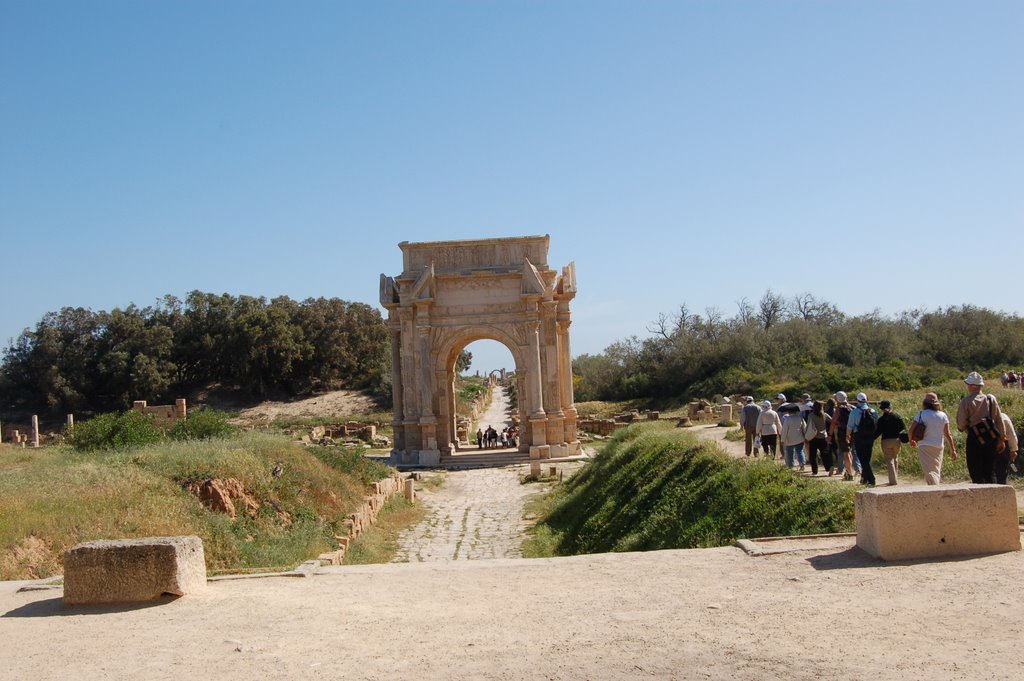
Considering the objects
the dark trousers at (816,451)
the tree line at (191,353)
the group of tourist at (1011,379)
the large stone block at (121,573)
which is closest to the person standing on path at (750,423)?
the dark trousers at (816,451)

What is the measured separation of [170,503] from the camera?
12.9 m

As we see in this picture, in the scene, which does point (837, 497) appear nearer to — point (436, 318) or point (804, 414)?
point (804, 414)

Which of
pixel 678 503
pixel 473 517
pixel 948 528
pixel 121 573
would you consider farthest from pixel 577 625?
pixel 473 517

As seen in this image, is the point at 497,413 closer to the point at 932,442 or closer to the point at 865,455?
the point at 865,455

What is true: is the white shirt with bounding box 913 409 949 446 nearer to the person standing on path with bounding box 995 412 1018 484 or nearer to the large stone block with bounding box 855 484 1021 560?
the person standing on path with bounding box 995 412 1018 484

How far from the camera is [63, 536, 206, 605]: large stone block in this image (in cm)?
765

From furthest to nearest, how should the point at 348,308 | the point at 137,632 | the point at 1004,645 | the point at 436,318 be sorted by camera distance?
1. the point at 348,308
2. the point at 436,318
3. the point at 137,632
4. the point at 1004,645

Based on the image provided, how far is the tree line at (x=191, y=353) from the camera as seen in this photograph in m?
56.4

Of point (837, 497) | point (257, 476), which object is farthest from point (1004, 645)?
point (257, 476)

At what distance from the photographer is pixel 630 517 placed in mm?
14625

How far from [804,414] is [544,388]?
1501 cm

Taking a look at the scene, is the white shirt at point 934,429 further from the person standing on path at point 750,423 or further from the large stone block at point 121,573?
the large stone block at point 121,573

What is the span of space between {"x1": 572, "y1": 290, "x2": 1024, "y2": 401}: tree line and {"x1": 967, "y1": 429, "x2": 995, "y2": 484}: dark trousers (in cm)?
2582

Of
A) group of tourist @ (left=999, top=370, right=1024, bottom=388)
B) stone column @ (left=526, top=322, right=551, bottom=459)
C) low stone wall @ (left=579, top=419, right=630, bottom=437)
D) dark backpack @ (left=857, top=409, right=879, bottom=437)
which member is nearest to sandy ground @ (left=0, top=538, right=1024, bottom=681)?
dark backpack @ (left=857, top=409, right=879, bottom=437)
